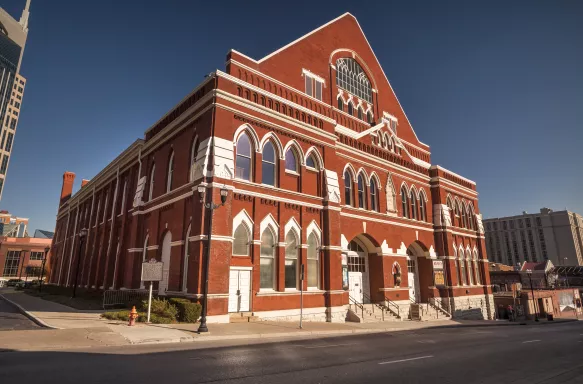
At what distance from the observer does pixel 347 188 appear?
2492 cm

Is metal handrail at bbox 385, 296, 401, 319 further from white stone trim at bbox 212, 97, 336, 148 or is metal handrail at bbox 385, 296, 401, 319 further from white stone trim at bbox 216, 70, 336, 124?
white stone trim at bbox 216, 70, 336, 124

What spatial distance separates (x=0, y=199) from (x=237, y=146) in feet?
431

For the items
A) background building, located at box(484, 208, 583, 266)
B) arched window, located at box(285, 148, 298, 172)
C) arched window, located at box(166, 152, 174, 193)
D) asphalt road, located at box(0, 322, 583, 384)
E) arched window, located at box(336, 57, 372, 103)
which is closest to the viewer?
asphalt road, located at box(0, 322, 583, 384)

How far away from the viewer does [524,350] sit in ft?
40.1

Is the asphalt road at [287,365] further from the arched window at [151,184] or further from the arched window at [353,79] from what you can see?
the arched window at [353,79]

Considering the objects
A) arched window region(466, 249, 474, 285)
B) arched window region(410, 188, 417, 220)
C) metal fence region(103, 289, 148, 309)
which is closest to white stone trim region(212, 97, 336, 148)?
metal fence region(103, 289, 148, 309)

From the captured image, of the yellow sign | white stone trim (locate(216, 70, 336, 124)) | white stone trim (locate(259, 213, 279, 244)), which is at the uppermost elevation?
white stone trim (locate(216, 70, 336, 124))

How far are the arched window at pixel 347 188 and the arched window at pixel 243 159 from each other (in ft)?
27.8

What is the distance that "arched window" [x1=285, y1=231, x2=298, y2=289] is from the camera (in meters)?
18.8

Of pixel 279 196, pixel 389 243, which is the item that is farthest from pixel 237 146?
pixel 389 243

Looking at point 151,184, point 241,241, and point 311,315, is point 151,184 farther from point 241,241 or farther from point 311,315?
point 311,315

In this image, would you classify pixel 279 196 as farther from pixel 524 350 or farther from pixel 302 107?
pixel 524 350

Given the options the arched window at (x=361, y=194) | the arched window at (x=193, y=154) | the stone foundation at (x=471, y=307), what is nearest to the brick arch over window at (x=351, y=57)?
the arched window at (x=361, y=194)

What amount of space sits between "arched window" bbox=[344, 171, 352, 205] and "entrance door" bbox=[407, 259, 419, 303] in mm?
9354
